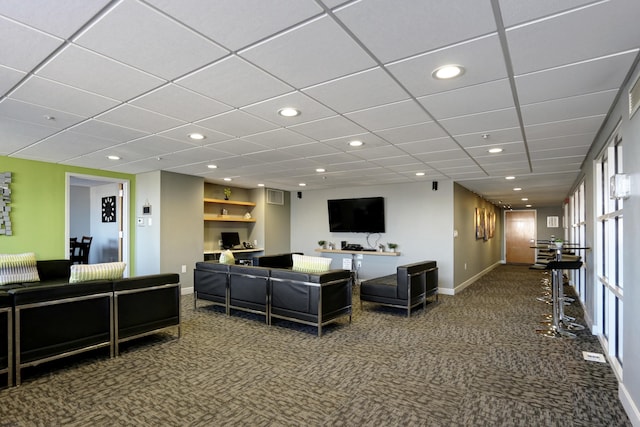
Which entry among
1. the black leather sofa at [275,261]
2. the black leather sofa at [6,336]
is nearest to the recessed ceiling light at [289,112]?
the black leather sofa at [6,336]

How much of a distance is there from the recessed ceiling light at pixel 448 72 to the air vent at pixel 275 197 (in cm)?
728

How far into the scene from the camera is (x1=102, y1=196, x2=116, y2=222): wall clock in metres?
8.03

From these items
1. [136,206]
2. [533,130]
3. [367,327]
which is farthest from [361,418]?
[136,206]

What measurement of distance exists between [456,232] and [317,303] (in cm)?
447

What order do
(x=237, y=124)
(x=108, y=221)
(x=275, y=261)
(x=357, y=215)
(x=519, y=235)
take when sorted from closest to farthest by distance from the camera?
(x=237, y=124)
(x=275, y=261)
(x=108, y=221)
(x=357, y=215)
(x=519, y=235)

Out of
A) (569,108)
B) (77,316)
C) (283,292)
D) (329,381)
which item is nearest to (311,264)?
(283,292)

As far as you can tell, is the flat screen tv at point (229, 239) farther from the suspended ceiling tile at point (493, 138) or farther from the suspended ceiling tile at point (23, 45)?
the suspended ceiling tile at point (23, 45)

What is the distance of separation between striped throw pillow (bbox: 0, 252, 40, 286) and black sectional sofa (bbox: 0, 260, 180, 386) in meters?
2.04

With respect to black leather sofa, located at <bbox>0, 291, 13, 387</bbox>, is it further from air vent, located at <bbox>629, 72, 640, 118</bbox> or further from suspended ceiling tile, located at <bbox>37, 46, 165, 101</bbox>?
air vent, located at <bbox>629, 72, 640, 118</bbox>

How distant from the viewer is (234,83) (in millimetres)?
2707

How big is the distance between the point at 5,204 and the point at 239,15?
588 centimetres

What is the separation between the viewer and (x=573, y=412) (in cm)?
267

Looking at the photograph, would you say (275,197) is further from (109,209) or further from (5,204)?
(5,204)

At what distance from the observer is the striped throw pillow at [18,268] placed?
499 cm
